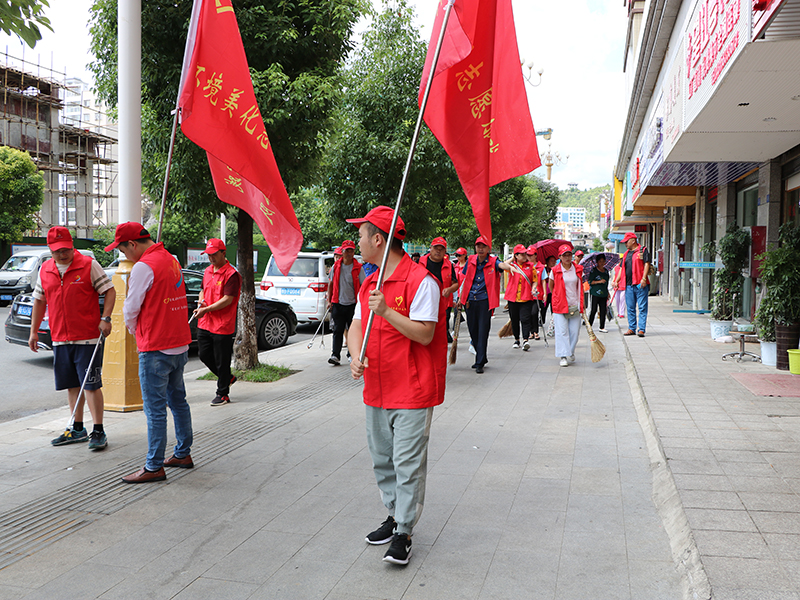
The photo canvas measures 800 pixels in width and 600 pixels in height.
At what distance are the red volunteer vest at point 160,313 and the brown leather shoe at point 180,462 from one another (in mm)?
909

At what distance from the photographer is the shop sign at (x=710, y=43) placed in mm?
6641

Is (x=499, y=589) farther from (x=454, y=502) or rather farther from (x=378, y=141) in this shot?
(x=378, y=141)

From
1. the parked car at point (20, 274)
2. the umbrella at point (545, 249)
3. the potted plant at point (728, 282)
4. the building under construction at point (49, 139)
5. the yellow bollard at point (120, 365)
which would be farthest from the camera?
the building under construction at point (49, 139)

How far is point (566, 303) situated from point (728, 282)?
13.1 feet

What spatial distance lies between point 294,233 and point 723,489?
3.74m

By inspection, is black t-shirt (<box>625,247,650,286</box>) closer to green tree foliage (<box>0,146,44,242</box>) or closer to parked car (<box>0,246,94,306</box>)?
parked car (<box>0,246,94,306</box>)

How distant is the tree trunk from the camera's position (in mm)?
9508

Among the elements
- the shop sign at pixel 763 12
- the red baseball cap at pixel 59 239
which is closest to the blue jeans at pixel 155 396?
the red baseball cap at pixel 59 239

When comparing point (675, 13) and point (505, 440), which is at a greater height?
point (675, 13)

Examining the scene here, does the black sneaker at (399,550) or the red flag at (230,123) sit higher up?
the red flag at (230,123)

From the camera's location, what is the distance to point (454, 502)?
4.63 meters

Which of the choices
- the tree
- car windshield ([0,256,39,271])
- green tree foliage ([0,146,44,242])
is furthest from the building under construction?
the tree

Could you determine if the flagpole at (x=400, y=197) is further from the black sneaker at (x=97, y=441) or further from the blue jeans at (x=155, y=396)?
the black sneaker at (x=97, y=441)

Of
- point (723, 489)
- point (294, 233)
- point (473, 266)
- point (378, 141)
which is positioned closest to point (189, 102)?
point (294, 233)
